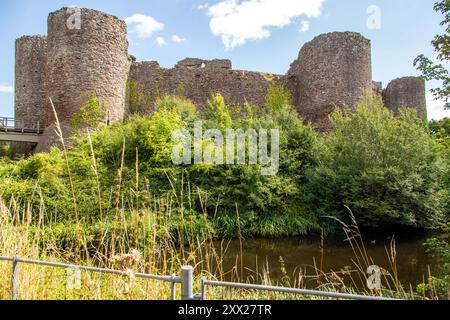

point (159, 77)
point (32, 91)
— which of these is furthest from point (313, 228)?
point (32, 91)

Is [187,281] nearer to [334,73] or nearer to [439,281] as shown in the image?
[439,281]

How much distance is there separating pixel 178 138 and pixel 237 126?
2059 mm

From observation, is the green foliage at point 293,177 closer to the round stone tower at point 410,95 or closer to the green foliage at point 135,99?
the green foliage at point 135,99

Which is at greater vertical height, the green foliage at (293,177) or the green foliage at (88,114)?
the green foliage at (88,114)

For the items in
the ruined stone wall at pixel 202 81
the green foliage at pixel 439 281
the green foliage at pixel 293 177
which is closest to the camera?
the green foliage at pixel 439 281

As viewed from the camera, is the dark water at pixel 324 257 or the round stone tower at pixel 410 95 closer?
the dark water at pixel 324 257

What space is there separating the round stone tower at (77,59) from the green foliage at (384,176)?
8461 mm

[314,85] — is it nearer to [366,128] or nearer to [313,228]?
[366,128]

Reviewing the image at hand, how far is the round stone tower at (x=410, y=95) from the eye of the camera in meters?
18.5

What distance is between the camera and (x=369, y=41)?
16.6m

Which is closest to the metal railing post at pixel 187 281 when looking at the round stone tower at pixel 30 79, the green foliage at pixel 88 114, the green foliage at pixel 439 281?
the green foliage at pixel 439 281

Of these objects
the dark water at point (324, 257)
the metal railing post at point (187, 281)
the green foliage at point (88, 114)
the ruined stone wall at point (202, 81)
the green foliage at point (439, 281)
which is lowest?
the dark water at point (324, 257)

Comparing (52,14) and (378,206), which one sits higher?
(52,14)

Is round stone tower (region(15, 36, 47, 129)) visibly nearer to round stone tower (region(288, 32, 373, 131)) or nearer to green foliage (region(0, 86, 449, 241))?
green foliage (region(0, 86, 449, 241))
